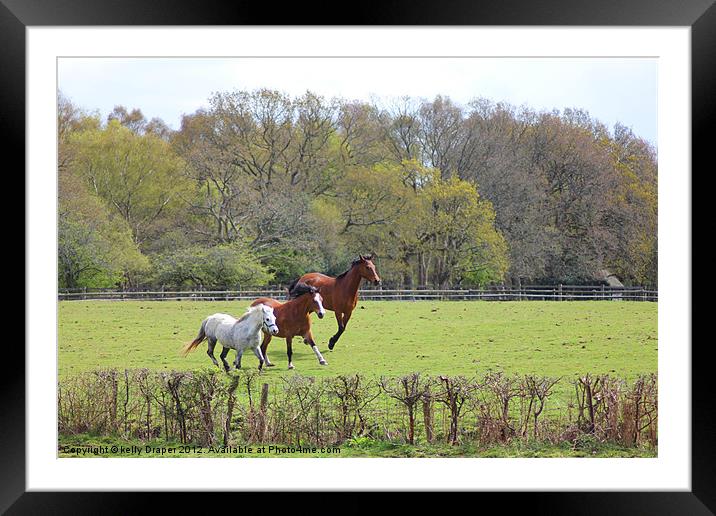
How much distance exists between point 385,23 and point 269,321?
149 inches

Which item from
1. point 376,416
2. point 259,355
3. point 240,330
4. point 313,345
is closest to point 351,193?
point 313,345

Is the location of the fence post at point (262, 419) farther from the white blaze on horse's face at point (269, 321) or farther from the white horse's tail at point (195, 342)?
the white horse's tail at point (195, 342)

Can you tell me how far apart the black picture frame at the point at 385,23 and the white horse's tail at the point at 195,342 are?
3.24 m

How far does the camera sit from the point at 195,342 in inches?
327

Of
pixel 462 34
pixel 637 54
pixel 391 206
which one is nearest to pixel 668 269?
pixel 637 54

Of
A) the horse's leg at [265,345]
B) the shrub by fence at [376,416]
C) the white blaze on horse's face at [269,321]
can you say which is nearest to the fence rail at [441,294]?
the horse's leg at [265,345]

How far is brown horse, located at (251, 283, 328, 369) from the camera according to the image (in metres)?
8.09

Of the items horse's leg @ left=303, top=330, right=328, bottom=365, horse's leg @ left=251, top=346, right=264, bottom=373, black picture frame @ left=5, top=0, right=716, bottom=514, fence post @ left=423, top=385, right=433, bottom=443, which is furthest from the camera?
horse's leg @ left=303, top=330, right=328, bottom=365

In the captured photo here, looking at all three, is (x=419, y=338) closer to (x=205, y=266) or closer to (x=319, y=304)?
(x=319, y=304)

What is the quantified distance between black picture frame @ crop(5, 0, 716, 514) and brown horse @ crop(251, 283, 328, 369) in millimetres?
3199

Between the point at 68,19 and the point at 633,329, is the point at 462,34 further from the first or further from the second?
the point at 633,329

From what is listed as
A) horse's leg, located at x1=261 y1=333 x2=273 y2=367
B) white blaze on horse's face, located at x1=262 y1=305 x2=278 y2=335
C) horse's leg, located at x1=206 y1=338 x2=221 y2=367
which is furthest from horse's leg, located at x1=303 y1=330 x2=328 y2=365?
horse's leg, located at x1=206 y1=338 x2=221 y2=367

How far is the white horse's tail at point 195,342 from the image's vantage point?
26.8 feet

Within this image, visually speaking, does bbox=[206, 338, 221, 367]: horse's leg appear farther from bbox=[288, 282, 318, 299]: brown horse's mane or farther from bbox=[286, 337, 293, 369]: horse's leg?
bbox=[288, 282, 318, 299]: brown horse's mane
